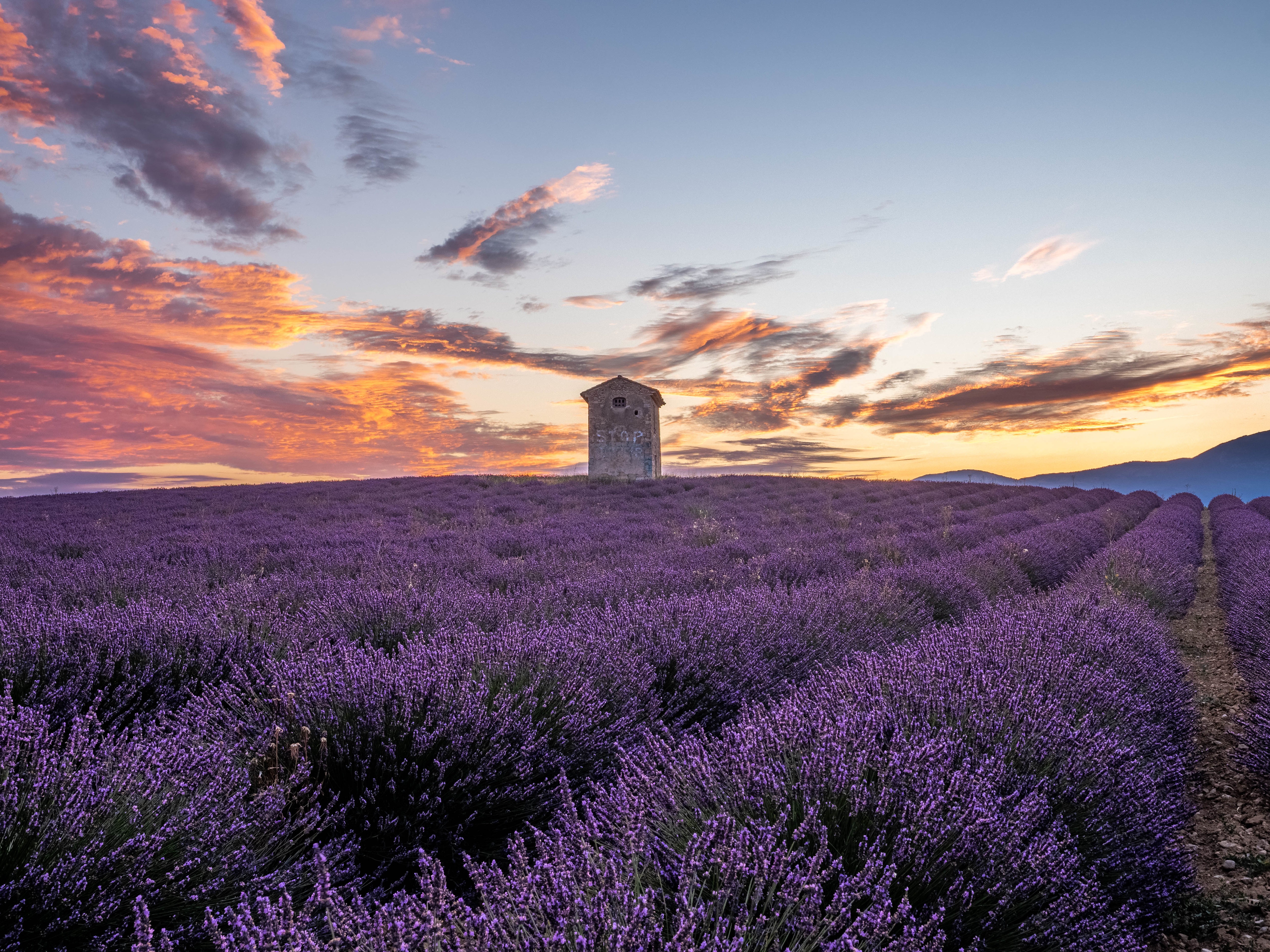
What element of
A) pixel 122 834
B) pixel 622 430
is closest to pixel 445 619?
pixel 122 834

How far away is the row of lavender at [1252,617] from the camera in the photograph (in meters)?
2.98

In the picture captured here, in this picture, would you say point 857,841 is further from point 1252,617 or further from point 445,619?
point 1252,617

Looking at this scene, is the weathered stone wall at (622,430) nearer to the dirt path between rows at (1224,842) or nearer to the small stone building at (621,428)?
the small stone building at (621,428)

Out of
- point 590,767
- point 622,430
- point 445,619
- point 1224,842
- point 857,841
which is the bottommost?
point 1224,842

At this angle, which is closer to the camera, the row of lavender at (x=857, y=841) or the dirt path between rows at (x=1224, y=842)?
the row of lavender at (x=857, y=841)

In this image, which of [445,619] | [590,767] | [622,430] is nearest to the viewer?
[590,767]

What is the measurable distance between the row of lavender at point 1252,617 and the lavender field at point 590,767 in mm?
49

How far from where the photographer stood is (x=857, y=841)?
158 cm

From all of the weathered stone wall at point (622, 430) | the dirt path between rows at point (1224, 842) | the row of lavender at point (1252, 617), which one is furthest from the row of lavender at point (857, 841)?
the weathered stone wall at point (622, 430)

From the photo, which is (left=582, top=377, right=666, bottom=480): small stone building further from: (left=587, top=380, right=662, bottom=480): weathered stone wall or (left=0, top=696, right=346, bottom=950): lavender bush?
(left=0, top=696, right=346, bottom=950): lavender bush

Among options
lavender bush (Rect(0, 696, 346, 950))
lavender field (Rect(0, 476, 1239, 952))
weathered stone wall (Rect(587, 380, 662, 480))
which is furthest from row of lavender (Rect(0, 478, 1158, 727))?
weathered stone wall (Rect(587, 380, 662, 480))

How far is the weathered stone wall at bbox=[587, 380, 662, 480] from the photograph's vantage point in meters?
22.6

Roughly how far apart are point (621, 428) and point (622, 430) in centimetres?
6

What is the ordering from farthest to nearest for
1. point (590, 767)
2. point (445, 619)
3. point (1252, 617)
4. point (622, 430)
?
point (622, 430) → point (1252, 617) → point (445, 619) → point (590, 767)
